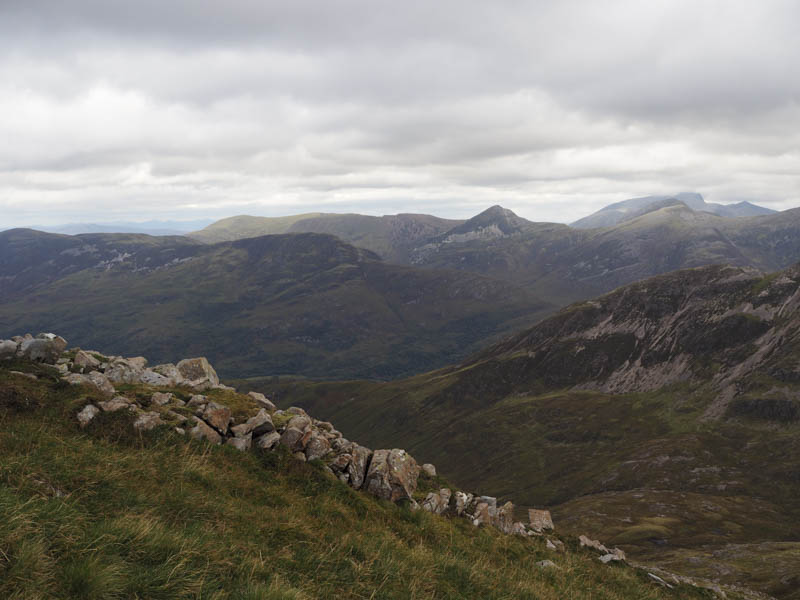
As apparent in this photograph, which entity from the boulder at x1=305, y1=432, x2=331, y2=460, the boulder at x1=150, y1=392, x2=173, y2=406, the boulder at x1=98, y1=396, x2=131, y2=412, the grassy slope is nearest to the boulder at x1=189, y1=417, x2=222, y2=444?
the grassy slope

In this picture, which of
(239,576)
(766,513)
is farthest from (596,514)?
(239,576)

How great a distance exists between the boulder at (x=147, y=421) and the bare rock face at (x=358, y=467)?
29.2ft

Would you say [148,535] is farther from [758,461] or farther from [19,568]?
[758,461]

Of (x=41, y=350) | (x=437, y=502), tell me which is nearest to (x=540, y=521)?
(x=437, y=502)

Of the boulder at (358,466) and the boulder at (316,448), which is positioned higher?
the boulder at (316,448)

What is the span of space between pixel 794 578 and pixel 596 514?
232ft

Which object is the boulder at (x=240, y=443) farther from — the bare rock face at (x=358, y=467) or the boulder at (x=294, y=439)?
the bare rock face at (x=358, y=467)

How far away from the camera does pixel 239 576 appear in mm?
10164

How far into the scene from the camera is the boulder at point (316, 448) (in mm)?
21680

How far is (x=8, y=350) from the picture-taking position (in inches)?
901

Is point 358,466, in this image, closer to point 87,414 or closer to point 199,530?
point 199,530

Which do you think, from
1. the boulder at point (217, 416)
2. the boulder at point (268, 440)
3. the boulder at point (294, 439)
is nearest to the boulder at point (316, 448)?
the boulder at point (294, 439)

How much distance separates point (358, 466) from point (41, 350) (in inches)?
710

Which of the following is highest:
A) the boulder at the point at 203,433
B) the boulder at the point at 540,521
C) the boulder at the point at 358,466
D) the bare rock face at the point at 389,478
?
the boulder at the point at 203,433
